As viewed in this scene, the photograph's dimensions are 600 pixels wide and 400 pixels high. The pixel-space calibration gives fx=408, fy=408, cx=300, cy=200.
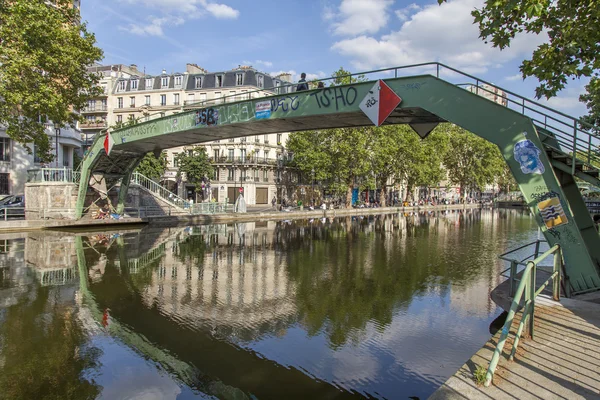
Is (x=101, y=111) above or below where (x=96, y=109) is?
below

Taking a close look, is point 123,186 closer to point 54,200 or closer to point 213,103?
point 54,200

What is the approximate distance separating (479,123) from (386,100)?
8.29 feet

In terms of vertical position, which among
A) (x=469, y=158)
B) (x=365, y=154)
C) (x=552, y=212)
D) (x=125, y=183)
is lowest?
(x=552, y=212)

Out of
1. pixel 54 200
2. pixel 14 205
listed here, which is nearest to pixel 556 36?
pixel 54 200

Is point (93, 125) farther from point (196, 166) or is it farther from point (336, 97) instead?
point (336, 97)

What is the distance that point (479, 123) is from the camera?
859 centimetres

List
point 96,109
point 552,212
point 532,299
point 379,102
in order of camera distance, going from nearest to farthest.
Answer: point 532,299 < point 552,212 < point 379,102 < point 96,109

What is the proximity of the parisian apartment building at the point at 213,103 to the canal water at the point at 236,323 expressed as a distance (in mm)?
38681

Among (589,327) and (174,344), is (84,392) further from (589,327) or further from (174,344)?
(589,327)

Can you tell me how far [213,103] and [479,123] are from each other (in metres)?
52.6

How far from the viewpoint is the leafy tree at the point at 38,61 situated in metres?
20.8

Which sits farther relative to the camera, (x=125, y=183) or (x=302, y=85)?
(x=125, y=183)

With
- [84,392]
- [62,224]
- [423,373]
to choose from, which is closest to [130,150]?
[62,224]

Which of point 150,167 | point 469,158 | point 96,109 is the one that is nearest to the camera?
point 150,167
